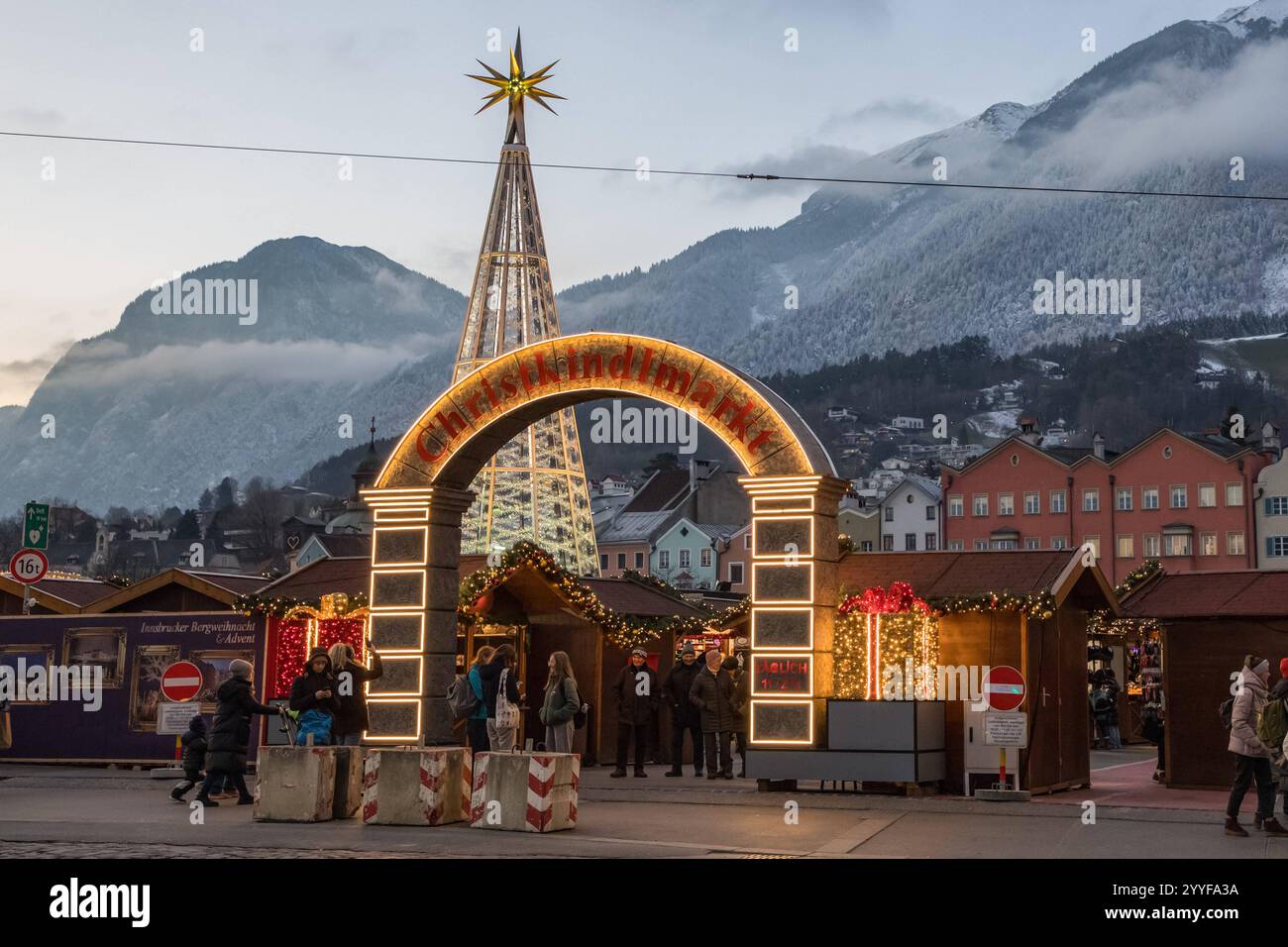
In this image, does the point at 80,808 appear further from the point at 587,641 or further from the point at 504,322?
the point at 504,322

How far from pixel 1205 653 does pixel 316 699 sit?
12.0 m

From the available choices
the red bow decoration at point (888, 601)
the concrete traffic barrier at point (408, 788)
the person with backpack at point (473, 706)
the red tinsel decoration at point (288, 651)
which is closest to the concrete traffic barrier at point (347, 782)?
the concrete traffic barrier at point (408, 788)

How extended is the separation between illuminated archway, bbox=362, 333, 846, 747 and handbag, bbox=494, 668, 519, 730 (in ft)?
8.36

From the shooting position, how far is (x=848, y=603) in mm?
20547

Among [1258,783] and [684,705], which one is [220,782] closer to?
[684,705]

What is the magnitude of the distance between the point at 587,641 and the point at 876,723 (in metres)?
8.62

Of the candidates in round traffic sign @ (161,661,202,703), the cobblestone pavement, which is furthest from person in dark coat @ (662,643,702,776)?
the cobblestone pavement

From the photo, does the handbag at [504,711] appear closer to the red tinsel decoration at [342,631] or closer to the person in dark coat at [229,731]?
the person in dark coat at [229,731]

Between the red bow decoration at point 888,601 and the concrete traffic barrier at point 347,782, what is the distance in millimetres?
6843

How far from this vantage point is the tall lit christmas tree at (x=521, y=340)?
42594 millimetres

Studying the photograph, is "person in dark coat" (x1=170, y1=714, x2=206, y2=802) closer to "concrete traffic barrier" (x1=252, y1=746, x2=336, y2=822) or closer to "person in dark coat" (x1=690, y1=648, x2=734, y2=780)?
"concrete traffic barrier" (x1=252, y1=746, x2=336, y2=822)

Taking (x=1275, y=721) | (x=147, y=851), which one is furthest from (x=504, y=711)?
(x=1275, y=721)
